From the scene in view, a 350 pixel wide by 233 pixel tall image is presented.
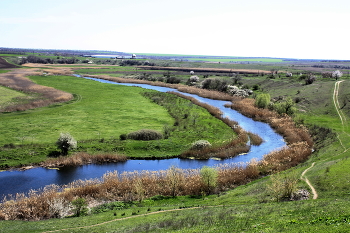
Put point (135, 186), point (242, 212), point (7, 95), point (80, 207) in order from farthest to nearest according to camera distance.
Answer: point (7, 95), point (135, 186), point (80, 207), point (242, 212)

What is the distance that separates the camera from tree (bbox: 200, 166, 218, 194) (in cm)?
3528

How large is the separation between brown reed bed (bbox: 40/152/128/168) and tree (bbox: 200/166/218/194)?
55.6 feet

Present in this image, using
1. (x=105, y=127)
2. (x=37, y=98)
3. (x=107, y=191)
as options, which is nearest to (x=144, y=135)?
(x=105, y=127)

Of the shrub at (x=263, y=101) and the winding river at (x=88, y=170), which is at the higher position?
the shrub at (x=263, y=101)

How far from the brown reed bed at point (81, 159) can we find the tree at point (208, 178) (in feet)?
55.6

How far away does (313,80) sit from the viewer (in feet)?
368

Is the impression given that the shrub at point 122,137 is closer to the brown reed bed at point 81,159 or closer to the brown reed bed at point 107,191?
the brown reed bed at point 81,159

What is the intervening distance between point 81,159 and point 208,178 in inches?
853

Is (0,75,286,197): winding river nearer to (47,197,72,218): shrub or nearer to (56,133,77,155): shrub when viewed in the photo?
(56,133,77,155): shrub

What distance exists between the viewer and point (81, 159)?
4597cm

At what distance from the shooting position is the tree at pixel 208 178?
116 feet

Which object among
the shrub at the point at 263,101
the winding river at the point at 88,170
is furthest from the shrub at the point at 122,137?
the shrub at the point at 263,101

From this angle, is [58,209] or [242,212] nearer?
[242,212]

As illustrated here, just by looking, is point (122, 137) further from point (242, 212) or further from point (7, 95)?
point (7, 95)
